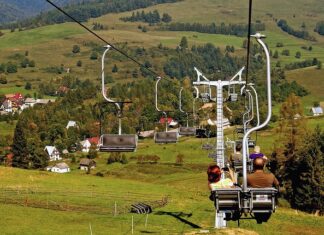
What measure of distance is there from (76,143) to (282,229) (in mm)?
118269

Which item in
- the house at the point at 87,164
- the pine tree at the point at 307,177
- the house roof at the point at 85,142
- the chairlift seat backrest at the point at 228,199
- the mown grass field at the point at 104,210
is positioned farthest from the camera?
the house roof at the point at 85,142

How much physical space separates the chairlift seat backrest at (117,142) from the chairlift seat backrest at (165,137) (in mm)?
16360

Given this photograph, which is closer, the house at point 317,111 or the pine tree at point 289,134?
the pine tree at point 289,134

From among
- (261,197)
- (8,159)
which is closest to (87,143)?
(8,159)

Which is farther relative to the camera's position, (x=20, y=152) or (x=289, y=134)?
(x=20, y=152)

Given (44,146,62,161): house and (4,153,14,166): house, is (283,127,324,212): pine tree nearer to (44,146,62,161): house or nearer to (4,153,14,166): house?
(4,153,14,166): house

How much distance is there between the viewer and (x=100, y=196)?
63406mm

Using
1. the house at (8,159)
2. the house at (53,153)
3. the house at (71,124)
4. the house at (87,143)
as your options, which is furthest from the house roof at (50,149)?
the house at (71,124)

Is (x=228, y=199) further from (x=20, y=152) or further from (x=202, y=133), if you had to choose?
(x=20, y=152)

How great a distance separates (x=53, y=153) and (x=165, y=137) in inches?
4170

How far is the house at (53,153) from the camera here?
147 m

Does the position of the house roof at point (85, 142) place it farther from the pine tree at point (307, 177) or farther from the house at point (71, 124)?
the pine tree at point (307, 177)

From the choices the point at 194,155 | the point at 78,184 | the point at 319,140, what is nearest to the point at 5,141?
the point at 194,155

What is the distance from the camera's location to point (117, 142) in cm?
3098
